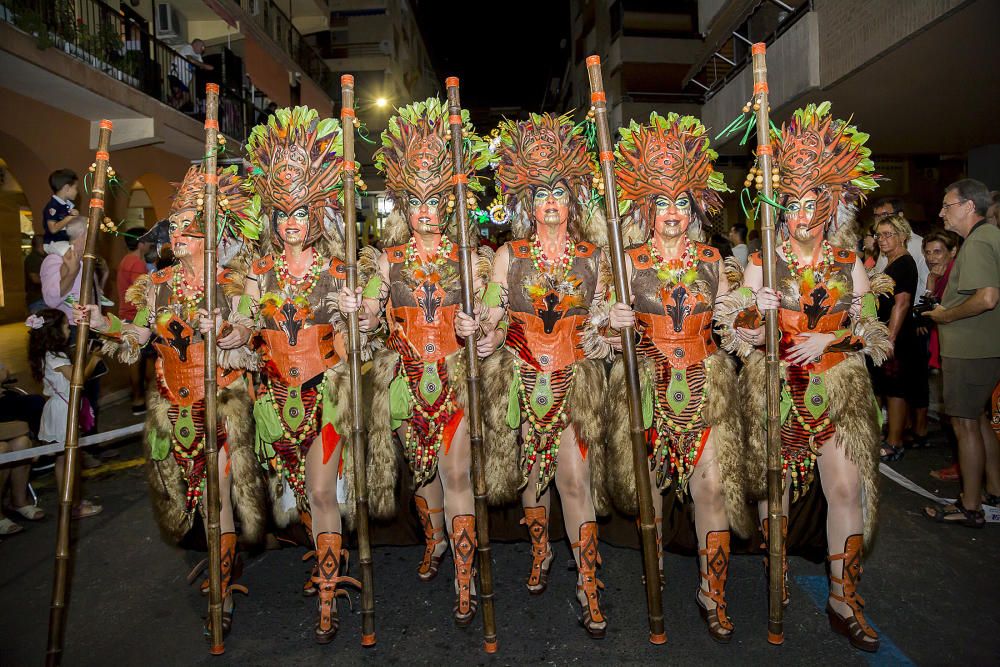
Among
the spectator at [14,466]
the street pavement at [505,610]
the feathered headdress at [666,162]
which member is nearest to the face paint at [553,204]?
Answer: the feathered headdress at [666,162]

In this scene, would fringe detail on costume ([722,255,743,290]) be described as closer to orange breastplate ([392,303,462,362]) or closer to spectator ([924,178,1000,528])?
orange breastplate ([392,303,462,362])

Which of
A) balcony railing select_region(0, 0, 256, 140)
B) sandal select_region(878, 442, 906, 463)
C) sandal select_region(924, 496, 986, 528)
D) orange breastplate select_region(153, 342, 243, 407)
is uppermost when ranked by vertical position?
balcony railing select_region(0, 0, 256, 140)

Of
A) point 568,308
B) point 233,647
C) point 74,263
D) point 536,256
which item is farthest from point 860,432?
point 74,263

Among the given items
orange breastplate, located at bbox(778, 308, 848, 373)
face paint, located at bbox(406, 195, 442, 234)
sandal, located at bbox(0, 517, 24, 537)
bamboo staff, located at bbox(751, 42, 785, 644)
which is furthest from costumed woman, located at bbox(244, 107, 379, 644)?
sandal, located at bbox(0, 517, 24, 537)

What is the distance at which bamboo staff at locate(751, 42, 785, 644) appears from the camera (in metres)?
2.98

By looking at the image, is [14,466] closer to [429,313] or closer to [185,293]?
[185,293]

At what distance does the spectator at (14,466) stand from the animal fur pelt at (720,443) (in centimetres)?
422

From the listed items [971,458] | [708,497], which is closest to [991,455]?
[971,458]

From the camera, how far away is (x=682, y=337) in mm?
3311

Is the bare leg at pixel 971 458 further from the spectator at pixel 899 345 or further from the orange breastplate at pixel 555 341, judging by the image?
the orange breastplate at pixel 555 341

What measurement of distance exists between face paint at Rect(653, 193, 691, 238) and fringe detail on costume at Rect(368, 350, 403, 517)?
1.65 meters

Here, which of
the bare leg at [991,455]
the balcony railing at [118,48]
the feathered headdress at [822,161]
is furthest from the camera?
the balcony railing at [118,48]

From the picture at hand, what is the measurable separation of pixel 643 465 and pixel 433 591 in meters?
1.59

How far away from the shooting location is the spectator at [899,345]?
5656 mm
